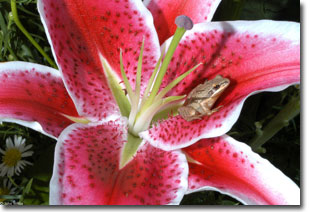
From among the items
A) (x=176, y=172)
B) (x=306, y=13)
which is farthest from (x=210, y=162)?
(x=306, y=13)

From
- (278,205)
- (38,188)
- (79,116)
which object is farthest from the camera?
(38,188)

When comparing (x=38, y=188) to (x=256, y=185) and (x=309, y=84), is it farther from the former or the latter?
(x=309, y=84)

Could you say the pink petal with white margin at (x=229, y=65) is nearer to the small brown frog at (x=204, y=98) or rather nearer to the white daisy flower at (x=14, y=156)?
the small brown frog at (x=204, y=98)

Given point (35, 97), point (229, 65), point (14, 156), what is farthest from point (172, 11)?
point (14, 156)

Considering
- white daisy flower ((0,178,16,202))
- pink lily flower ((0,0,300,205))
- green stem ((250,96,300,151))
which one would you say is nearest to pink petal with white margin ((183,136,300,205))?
pink lily flower ((0,0,300,205))

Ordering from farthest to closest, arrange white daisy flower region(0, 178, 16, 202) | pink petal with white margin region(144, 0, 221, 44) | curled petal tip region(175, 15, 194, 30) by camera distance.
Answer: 1. white daisy flower region(0, 178, 16, 202)
2. pink petal with white margin region(144, 0, 221, 44)
3. curled petal tip region(175, 15, 194, 30)

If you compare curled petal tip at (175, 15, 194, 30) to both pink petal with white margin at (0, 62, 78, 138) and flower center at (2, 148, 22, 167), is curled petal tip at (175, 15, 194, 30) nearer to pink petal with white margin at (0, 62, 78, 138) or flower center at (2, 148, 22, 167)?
pink petal with white margin at (0, 62, 78, 138)

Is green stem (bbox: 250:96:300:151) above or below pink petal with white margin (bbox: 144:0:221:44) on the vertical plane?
below

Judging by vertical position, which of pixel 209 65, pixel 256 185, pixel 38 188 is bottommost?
pixel 38 188
